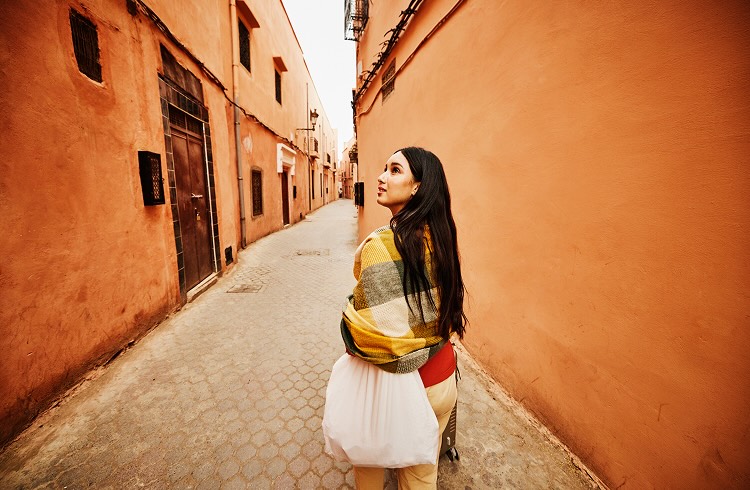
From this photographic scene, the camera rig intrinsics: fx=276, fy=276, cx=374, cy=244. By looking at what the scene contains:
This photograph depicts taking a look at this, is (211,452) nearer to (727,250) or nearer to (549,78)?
(727,250)

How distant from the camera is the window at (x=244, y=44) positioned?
27.2 ft

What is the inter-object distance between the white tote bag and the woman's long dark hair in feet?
1.02

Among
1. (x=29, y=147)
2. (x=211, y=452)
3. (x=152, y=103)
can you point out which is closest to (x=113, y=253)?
(x=29, y=147)

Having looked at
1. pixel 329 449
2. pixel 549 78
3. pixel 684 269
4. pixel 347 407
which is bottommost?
pixel 329 449

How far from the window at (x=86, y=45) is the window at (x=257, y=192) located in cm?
672

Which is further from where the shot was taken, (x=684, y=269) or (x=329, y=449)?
(x=684, y=269)

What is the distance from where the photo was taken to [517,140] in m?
2.41

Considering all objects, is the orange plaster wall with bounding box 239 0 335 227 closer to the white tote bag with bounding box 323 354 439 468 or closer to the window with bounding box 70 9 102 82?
the window with bounding box 70 9 102 82

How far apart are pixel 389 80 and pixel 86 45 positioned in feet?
15.2

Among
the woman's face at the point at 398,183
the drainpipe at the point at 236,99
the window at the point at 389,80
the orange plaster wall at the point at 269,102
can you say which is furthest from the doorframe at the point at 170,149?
the woman's face at the point at 398,183

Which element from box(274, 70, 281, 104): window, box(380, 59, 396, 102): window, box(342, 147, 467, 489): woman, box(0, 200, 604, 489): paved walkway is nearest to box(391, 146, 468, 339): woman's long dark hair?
box(342, 147, 467, 489): woman

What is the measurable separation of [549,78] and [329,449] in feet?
9.28

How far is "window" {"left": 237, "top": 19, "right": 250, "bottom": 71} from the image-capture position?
27.2 ft

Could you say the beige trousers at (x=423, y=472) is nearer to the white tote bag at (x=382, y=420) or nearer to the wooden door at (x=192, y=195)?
the white tote bag at (x=382, y=420)
